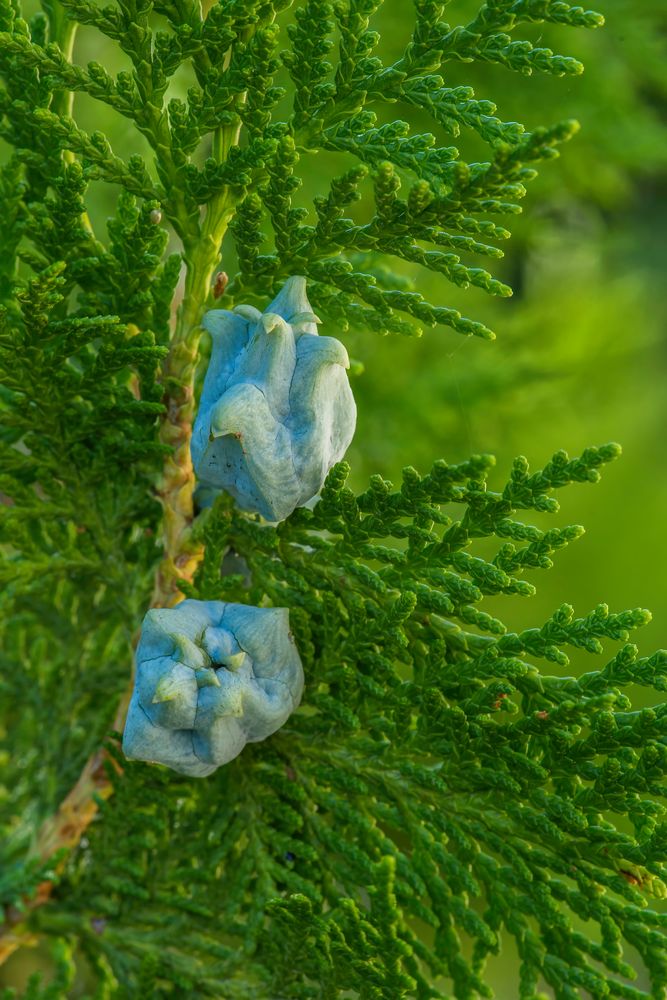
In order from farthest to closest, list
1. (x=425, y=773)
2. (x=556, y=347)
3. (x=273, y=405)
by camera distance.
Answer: (x=556, y=347) < (x=425, y=773) < (x=273, y=405)

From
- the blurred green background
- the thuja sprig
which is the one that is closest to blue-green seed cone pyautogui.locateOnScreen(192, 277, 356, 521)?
the thuja sprig

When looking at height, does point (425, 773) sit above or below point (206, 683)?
below

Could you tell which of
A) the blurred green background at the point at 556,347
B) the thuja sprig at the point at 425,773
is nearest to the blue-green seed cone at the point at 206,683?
the thuja sprig at the point at 425,773

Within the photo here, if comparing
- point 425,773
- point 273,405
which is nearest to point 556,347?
point 425,773

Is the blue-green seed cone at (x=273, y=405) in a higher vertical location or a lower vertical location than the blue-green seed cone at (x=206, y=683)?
higher

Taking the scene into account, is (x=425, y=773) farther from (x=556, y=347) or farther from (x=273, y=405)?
(x=556, y=347)

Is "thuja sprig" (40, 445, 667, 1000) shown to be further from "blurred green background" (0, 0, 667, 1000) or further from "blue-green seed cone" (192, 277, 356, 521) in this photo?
"blurred green background" (0, 0, 667, 1000)

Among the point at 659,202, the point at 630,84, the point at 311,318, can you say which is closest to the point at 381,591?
the point at 311,318

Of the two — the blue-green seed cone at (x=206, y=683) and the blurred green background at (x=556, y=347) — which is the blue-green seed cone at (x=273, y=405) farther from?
the blurred green background at (x=556, y=347)
